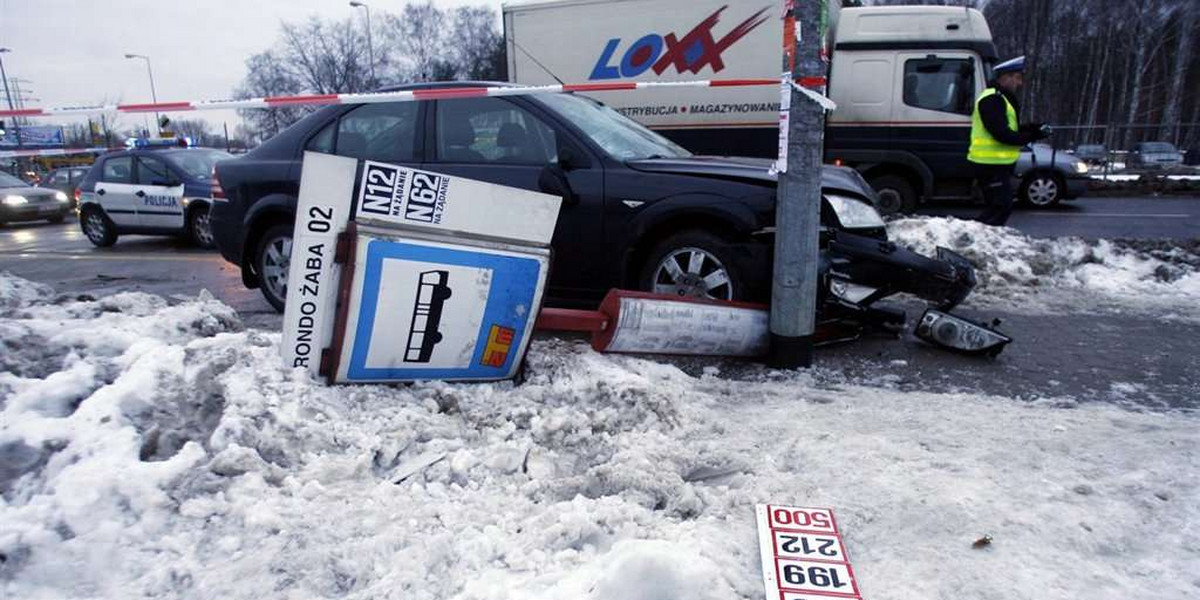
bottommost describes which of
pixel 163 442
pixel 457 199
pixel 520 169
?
pixel 163 442

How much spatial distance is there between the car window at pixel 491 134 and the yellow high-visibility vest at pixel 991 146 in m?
4.90

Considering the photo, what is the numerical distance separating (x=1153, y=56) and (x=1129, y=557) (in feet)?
146

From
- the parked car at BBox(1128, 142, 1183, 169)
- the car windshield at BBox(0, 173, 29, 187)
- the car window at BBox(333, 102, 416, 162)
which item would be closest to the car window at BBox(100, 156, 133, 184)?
the car window at BBox(333, 102, 416, 162)

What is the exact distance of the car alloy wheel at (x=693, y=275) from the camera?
4.20 meters

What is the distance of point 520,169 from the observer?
15.1 feet

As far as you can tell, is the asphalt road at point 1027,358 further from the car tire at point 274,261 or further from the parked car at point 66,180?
the parked car at point 66,180

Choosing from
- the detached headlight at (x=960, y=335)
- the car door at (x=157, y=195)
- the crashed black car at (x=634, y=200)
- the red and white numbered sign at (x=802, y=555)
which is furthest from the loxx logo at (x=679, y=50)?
the red and white numbered sign at (x=802, y=555)

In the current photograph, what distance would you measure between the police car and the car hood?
Answer: 827 cm

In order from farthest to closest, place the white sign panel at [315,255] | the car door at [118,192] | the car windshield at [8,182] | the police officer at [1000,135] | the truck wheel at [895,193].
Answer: the car windshield at [8,182] < the truck wheel at [895,193] < the car door at [118,192] < the police officer at [1000,135] < the white sign panel at [315,255]

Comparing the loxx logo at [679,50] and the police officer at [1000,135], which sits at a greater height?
the loxx logo at [679,50]

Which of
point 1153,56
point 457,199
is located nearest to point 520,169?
point 457,199

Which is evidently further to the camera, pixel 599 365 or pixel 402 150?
pixel 402 150

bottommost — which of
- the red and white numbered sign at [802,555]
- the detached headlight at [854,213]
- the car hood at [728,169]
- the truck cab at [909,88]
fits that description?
the red and white numbered sign at [802,555]

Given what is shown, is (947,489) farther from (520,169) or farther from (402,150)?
(402,150)
